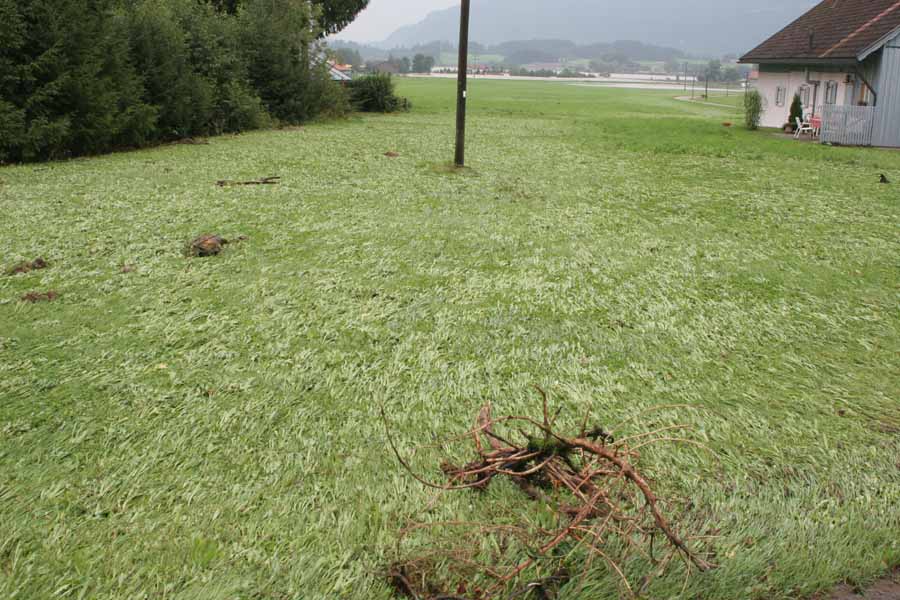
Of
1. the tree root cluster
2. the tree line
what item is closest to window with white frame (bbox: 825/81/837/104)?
the tree line

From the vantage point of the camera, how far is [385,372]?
3742mm

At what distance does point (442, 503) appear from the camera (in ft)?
8.45

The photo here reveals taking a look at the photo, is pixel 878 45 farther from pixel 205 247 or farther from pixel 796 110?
pixel 205 247

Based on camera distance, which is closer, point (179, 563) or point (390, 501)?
point (179, 563)

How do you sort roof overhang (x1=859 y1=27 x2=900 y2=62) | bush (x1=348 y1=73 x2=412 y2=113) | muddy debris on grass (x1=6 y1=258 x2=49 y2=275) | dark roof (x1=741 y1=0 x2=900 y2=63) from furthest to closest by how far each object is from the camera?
bush (x1=348 y1=73 x2=412 y2=113) → dark roof (x1=741 y1=0 x2=900 y2=63) → roof overhang (x1=859 y1=27 x2=900 y2=62) → muddy debris on grass (x1=6 y1=258 x2=49 y2=275)

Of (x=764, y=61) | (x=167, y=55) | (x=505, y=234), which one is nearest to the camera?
(x=505, y=234)

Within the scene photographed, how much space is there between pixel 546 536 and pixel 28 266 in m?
5.09

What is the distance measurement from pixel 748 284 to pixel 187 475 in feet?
15.1

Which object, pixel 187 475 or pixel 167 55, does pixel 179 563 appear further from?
pixel 167 55

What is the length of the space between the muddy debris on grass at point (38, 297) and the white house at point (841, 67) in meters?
18.6

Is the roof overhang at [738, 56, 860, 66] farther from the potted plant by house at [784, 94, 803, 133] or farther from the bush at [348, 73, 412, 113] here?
the bush at [348, 73, 412, 113]

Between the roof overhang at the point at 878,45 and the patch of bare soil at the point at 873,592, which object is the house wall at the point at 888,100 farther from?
the patch of bare soil at the point at 873,592

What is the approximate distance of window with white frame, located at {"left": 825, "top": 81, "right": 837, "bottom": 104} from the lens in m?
19.6

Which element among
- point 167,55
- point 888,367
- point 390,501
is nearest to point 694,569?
point 390,501
